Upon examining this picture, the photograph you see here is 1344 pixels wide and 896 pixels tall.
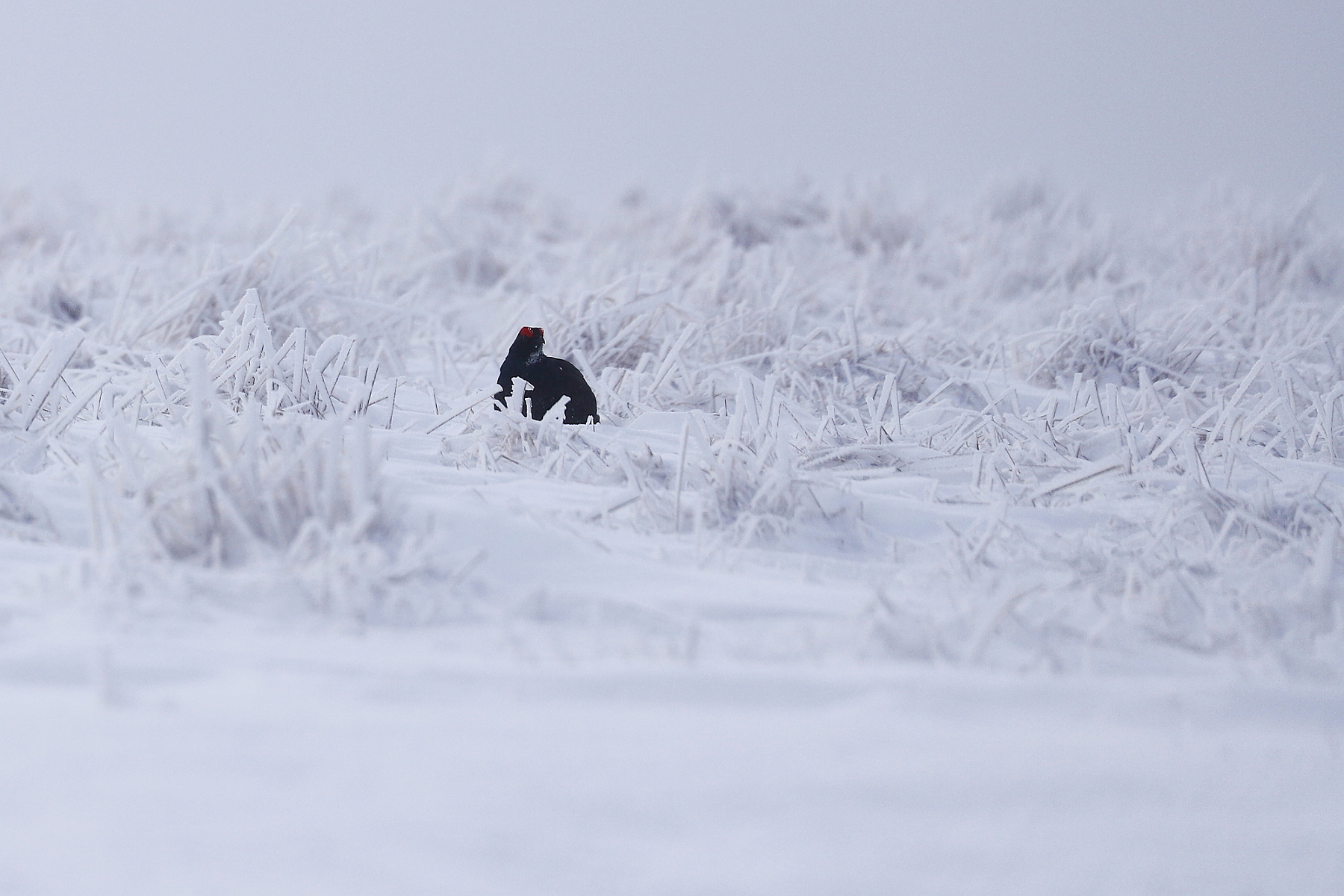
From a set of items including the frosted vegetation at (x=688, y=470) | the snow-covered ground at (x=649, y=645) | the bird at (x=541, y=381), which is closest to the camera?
the snow-covered ground at (x=649, y=645)

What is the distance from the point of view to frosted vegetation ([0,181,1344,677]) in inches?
47.9

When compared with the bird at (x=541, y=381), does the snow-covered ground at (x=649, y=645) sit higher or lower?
lower

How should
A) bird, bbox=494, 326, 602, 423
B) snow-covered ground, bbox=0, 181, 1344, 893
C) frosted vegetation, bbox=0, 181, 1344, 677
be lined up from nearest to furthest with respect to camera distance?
snow-covered ground, bbox=0, 181, 1344, 893 → frosted vegetation, bbox=0, 181, 1344, 677 → bird, bbox=494, 326, 602, 423

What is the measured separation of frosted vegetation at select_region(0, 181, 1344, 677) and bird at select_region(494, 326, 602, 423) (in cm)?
9

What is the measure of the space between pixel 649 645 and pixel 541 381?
3.72ft

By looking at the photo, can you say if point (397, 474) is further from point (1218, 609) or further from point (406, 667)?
point (1218, 609)

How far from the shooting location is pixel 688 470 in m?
1.84

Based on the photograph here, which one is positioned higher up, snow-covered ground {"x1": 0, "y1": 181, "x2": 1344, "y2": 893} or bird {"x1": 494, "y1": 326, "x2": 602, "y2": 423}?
bird {"x1": 494, "y1": 326, "x2": 602, "y2": 423}

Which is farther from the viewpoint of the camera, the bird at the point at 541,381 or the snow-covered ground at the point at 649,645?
the bird at the point at 541,381

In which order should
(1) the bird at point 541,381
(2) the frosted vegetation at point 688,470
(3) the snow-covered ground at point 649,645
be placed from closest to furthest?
(3) the snow-covered ground at point 649,645
(2) the frosted vegetation at point 688,470
(1) the bird at point 541,381

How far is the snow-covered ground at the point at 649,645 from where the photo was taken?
907 millimetres

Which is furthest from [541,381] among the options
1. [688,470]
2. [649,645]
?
[649,645]

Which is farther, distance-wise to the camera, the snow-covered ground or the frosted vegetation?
the frosted vegetation

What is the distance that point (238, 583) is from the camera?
121 centimetres
